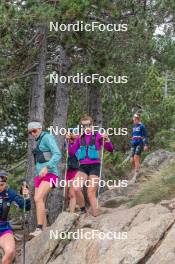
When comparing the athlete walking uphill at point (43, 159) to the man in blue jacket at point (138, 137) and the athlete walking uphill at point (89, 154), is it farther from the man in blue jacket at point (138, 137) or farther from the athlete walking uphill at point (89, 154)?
the man in blue jacket at point (138, 137)

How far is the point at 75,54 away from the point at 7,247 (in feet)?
21.0

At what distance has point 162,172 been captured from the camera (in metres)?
9.91

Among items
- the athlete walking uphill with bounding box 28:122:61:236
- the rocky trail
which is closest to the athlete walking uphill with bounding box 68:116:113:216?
the rocky trail

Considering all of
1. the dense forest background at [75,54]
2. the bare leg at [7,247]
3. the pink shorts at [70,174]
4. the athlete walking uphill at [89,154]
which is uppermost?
the dense forest background at [75,54]

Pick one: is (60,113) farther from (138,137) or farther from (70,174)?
(70,174)

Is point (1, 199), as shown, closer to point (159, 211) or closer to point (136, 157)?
point (159, 211)

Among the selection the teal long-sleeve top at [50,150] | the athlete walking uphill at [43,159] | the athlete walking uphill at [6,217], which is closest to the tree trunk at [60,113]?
the athlete walking uphill at [43,159]

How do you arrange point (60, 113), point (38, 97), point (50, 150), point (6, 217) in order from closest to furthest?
point (6, 217) → point (50, 150) → point (38, 97) → point (60, 113)

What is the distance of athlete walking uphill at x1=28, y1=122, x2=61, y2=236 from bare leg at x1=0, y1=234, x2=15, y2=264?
1.01m

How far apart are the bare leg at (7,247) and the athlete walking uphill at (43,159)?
3.30ft

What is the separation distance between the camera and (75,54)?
12.8 meters

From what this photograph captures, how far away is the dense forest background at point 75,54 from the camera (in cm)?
1030

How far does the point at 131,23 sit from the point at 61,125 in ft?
9.78

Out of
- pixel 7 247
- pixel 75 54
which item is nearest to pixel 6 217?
pixel 7 247
